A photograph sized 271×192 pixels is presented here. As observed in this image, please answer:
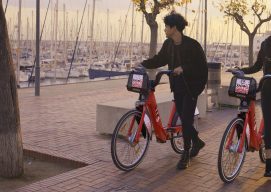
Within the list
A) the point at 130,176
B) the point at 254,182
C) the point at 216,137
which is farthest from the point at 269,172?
the point at 216,137

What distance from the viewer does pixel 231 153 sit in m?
5.20

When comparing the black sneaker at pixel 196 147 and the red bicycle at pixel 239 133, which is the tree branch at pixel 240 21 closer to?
the black sneaker at pixel 196 147

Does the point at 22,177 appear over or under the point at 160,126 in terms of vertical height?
under

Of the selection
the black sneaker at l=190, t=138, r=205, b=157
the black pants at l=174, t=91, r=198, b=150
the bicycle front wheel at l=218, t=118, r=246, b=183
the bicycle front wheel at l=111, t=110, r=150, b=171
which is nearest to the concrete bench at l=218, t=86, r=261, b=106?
the black sneaker at l=190, t=138, r=205, b=157

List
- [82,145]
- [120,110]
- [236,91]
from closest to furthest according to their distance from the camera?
[236,91]
[82,145]
[120,110]

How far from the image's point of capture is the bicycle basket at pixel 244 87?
5016mm

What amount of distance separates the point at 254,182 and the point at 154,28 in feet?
37.5

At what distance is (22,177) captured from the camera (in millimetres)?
5488

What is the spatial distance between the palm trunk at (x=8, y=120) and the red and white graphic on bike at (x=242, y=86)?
2.48 metres

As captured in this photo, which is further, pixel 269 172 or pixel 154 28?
pixel 154 28

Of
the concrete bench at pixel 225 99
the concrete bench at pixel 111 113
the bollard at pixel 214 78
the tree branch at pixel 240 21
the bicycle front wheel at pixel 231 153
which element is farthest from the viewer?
the tree branch at pixel 240 21

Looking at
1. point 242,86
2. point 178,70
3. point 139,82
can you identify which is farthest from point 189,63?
point 242,86

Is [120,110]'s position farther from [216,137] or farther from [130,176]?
[130,176]

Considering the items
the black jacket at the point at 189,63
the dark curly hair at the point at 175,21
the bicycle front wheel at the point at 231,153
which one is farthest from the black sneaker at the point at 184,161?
the dark curly hair at the point at 175,21
